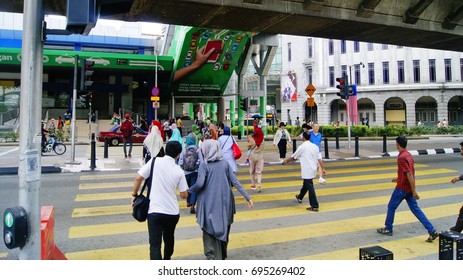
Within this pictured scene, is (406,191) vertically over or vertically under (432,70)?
under

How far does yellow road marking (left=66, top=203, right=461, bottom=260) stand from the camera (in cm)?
514

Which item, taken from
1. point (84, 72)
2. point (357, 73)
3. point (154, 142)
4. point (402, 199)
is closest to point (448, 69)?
point (357, 73)

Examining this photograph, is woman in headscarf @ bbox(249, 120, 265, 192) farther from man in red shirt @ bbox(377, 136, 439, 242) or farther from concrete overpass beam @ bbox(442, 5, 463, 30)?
concrete overpass beam @ bbox(442, 5, 463, 30)

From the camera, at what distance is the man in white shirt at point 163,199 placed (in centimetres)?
423

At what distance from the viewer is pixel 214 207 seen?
4.51 metres

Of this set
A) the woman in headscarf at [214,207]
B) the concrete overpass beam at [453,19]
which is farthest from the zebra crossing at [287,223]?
the concrete overpass beam at [453,19]

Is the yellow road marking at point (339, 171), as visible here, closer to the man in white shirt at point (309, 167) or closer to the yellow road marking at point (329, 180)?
the yellow road marking at point (329, 180)

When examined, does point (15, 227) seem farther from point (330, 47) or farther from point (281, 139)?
point (330, 47)

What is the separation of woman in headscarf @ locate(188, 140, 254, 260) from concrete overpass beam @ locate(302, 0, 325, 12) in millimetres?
8400

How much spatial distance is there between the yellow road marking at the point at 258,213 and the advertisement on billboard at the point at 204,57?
21.8m

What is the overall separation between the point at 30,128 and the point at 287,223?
487 cm

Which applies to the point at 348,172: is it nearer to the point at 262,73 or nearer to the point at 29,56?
the point at 29,56

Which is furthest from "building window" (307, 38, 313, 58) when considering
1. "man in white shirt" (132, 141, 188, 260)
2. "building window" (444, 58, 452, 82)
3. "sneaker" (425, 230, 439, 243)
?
"man in white shirt" (132, 141, 188, 260)
